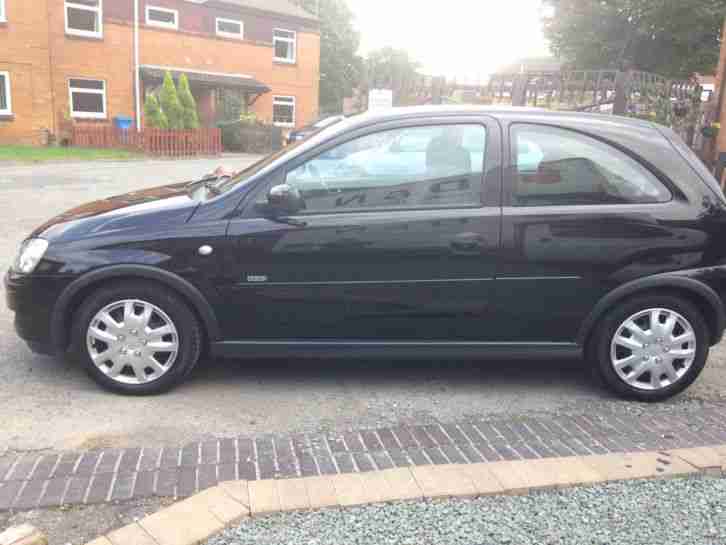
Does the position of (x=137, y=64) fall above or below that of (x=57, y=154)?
above

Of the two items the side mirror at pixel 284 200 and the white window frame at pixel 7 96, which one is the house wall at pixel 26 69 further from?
the side mirror at pixel 284 200

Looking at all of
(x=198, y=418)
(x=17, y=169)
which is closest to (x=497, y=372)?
(x=198, y=418)

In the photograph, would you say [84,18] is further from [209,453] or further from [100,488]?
[100,488]

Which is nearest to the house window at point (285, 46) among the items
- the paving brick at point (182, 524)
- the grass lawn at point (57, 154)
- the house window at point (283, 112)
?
the house window at point (283, 112)

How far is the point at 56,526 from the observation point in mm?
2721

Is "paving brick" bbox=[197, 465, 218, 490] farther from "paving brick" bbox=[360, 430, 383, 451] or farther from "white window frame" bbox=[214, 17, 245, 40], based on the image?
"white window frame" bbox=[214, 17, 245, 40]

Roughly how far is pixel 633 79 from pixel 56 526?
462 inches

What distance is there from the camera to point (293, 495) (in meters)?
2.91

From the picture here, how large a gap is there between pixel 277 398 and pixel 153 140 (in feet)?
69.1

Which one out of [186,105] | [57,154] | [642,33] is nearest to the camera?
[57,154]

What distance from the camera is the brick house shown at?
2334cm

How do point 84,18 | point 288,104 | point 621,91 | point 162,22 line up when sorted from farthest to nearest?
point 288,104
point 162,22
point 84,18
point 621,91

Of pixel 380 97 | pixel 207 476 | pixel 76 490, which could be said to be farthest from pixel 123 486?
pixel 380 97

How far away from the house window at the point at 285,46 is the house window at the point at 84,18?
8889mm
